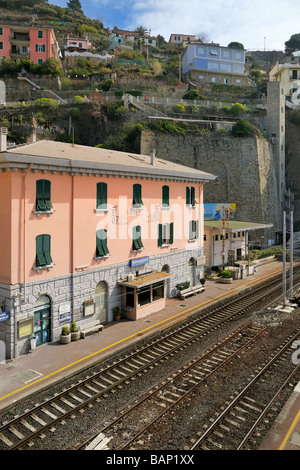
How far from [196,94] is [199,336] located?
51360 millimetres

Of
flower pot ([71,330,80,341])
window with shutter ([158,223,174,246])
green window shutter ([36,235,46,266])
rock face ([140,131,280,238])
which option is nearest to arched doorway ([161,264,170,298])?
window with shutter ([158,223,174,246])

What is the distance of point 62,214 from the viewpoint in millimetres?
16188

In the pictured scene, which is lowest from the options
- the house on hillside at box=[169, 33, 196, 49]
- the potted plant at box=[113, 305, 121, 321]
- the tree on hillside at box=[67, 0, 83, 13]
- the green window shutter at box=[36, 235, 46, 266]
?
the potted plant at box=[113, 305, 121, 321]

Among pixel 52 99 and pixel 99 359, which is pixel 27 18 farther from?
pixel 99 359

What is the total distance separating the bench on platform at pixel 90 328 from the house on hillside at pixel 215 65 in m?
66.8

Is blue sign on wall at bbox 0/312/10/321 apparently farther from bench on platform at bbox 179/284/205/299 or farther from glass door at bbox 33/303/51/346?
bench on platform at bbox 179/284/205/299

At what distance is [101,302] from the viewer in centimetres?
1838

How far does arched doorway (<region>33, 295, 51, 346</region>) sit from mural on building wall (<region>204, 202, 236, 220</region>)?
32.3 meters

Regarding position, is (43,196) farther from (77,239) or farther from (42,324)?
(42,324)

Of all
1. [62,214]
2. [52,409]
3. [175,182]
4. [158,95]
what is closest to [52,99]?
[158,95]

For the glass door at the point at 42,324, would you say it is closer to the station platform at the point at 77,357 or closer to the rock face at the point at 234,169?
the station platform at the point at 77,357

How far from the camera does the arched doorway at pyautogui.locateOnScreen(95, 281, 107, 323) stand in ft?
59.4

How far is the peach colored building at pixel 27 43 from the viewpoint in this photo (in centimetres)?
6538

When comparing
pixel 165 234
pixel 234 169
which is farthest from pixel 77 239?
pixel 234 169
